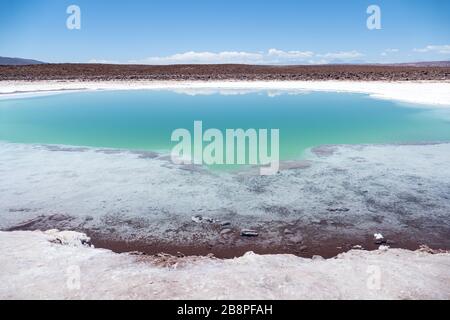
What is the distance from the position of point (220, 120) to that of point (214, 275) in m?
9.36

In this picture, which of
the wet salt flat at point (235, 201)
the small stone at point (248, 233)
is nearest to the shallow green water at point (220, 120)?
the wet salt flat at point (235, 201)

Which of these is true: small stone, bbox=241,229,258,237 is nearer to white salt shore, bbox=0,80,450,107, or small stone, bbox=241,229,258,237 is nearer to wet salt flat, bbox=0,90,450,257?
wet salt flat, bbox=0,90,450,257

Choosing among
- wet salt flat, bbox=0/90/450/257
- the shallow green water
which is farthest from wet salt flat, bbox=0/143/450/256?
the shallow green water

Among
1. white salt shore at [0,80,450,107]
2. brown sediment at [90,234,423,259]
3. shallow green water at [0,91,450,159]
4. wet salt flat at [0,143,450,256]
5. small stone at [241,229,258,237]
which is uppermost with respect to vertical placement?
white salt shore at [0,80,450,107]

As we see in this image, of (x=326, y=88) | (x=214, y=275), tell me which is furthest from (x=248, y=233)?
(x=326, y=88)

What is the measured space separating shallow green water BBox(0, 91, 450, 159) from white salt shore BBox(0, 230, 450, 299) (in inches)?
168

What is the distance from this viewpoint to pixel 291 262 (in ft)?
12.0

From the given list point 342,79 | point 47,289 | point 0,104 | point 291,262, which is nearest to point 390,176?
point 291,262

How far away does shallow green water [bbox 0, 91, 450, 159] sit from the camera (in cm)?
967

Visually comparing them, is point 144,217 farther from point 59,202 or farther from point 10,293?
point 10,293

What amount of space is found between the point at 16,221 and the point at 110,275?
2099 mm

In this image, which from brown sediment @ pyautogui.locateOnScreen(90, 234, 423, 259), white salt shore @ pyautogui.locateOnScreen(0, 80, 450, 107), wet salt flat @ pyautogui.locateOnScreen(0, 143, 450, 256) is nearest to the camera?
brown sediment @ pyautogui.locateOnScreen(90, 234, 423, 259)

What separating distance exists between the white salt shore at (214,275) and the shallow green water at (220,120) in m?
4.26

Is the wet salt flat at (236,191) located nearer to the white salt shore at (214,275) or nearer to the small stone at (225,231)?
the small stone at (225,231)
